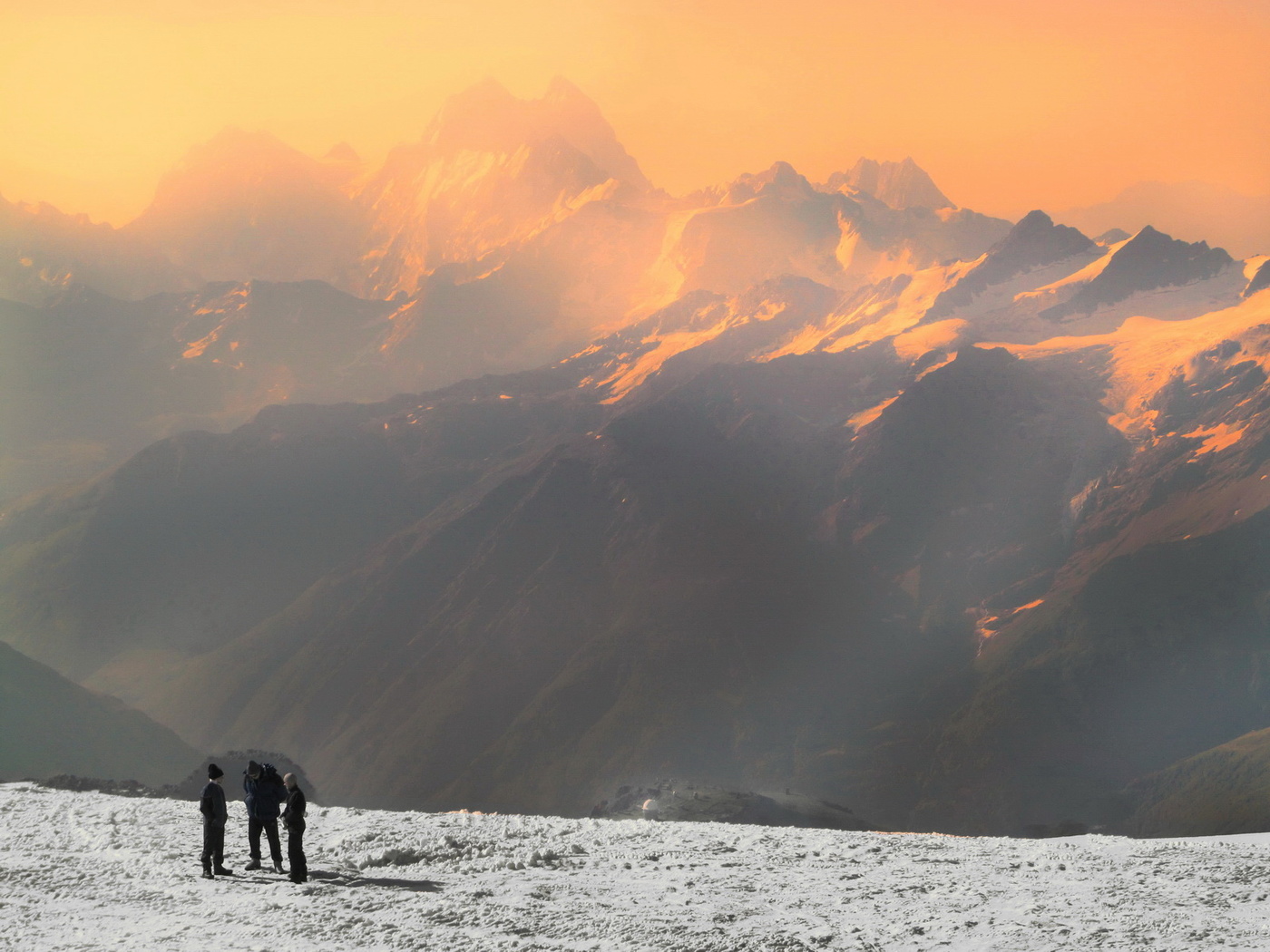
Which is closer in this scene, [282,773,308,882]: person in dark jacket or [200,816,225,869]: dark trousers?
[282,773,308,882]: person in dark jacket

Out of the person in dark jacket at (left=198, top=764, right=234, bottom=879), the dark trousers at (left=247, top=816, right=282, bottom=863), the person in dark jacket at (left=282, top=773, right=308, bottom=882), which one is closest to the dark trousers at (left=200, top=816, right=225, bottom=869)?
the person in dark jacket at (left=198, top=764, right=234, bottom=879)

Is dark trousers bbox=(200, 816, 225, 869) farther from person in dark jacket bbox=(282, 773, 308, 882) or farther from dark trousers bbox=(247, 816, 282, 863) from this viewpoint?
person in dark jacket bbox=(282, 773, 308, 882)

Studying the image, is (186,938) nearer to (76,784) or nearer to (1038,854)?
(1038,854)

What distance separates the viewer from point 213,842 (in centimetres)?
3662

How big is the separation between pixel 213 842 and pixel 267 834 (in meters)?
1.62

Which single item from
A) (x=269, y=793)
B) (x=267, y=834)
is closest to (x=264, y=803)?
(x=269, y=793)

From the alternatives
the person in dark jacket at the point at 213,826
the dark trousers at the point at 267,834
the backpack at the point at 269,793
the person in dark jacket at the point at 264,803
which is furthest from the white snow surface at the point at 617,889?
the backpack at the point at 269,793

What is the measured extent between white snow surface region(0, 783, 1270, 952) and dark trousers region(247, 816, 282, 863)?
2.31 ft

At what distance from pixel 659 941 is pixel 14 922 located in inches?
675

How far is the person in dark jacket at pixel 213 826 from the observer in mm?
35844

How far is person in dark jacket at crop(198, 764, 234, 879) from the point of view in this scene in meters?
35.8

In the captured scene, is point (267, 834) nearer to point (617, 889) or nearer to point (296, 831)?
point (296, 831)

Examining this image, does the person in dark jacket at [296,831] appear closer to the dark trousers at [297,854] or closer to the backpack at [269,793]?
the dark trousers at [297,854]

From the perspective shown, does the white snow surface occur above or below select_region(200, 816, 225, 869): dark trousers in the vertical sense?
below
